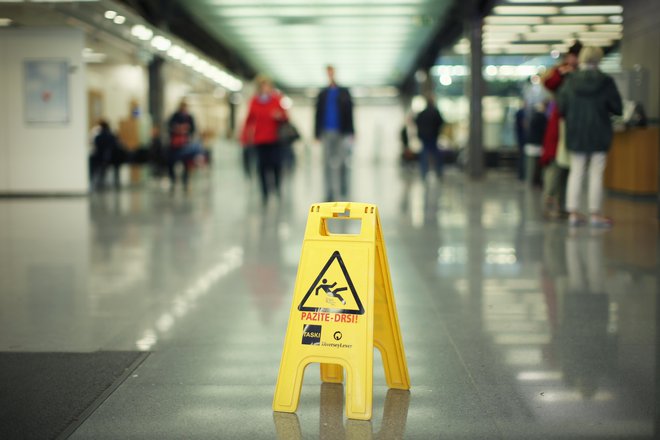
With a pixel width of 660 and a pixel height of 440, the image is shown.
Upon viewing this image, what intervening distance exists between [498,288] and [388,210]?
6.10 meters

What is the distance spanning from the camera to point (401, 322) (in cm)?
454

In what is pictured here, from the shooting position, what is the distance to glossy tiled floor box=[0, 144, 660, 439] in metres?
3.00

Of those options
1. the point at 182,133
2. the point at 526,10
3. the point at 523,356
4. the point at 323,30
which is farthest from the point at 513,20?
the point at 523,356

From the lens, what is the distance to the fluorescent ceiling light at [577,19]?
18.5m

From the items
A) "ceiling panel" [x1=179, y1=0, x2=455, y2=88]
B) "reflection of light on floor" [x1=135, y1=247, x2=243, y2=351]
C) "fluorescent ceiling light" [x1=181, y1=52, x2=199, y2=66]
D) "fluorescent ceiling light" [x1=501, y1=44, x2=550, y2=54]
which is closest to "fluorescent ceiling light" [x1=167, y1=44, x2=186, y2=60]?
"fluorescent ceiling light" [x1=181, y1=52, x2=199, y2=66]

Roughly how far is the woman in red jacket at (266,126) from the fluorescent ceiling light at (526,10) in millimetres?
8100

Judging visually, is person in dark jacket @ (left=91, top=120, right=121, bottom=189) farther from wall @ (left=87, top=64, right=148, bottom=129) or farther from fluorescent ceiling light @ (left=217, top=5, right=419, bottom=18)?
wall @ (left=87, top=64, right=148, bottom=129)

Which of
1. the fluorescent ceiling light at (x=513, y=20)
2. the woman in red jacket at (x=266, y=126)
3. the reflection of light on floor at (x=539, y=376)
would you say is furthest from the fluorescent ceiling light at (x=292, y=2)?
the reflection of light on floor at (x=539, y=376)

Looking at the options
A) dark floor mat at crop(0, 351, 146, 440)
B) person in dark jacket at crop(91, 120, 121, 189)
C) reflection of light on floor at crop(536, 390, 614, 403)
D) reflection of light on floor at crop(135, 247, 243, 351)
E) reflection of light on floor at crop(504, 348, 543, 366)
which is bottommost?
reflection of light on floor at crop(536, 390, 614, 403)

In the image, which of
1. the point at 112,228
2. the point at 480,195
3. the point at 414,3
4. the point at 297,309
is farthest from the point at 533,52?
the point at 297,309

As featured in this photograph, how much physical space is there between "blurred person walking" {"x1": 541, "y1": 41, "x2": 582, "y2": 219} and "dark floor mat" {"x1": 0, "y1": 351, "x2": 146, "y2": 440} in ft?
22.5

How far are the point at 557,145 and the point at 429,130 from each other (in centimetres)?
926

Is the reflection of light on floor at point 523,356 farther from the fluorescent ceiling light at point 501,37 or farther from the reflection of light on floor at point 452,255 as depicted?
the fluorescent ceiling light at point 501,37

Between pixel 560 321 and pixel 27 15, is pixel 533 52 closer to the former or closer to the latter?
pixel 27 15
